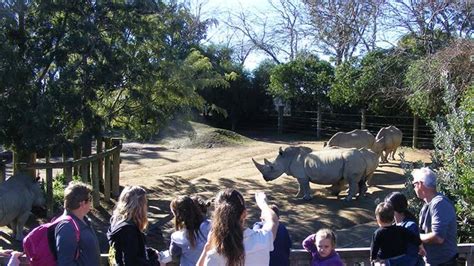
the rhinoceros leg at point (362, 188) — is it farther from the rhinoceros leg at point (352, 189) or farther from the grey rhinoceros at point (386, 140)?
the grey rhinoceros at point (386, 140)

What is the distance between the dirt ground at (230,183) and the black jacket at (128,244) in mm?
4915

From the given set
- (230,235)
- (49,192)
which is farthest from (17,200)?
(230,235)

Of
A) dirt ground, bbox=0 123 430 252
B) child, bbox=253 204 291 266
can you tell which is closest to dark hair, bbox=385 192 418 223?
child, bbox=253 204 291 266

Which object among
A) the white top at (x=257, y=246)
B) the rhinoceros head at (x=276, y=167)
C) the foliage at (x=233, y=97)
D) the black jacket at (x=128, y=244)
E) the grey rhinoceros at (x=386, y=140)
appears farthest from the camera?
the foliage at (x=233, y=97)

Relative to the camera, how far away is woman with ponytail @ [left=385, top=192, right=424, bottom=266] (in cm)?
429

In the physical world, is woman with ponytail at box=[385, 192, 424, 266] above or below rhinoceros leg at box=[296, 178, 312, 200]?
above

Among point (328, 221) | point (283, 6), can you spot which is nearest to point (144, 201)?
point (328, 221)

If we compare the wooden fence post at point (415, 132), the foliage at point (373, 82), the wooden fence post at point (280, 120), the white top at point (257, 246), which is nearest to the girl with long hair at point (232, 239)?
the white top at point (257, 246)

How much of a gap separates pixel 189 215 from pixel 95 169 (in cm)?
800

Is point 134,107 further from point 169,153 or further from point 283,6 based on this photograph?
point 283,6

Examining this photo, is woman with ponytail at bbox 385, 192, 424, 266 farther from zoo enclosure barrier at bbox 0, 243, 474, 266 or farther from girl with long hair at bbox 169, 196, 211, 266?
girl with long hair at bbox 169, 196, 211, 266

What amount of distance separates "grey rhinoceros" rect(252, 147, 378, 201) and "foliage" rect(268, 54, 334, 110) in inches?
493

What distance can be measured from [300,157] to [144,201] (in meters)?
9.27

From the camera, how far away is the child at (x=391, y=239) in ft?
13.9
